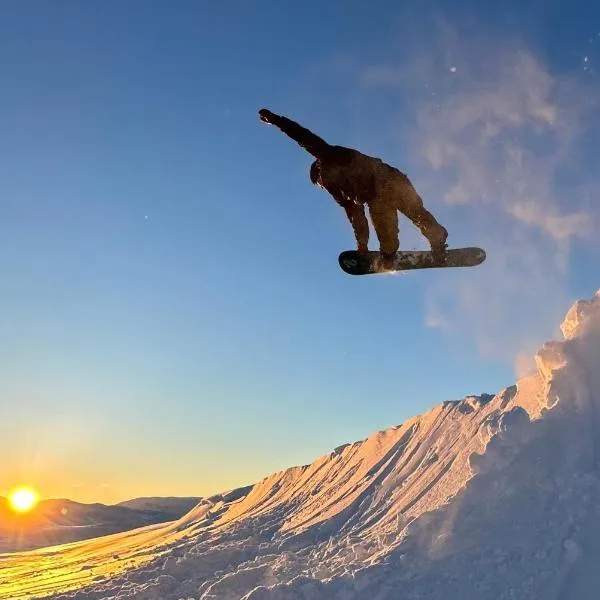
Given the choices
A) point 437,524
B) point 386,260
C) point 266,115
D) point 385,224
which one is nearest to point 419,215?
point 385,224

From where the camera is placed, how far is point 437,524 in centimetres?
3738

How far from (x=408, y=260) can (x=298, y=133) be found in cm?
249

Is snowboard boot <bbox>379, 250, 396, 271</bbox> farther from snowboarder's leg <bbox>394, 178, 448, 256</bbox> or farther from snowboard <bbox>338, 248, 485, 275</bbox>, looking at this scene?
snowboarder's leg <bbox>394, 178, 448, 256</bbox>

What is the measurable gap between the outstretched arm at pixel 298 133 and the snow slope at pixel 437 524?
32.7 metres

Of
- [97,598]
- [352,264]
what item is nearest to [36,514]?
[97,598]

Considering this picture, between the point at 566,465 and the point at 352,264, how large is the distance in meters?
37.7

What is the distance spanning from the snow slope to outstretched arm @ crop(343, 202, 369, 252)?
31123 millimetres

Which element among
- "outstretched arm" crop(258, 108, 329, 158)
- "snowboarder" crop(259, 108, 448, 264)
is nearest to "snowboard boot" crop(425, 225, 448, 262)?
"snowboarder" crop(259, 108, 448, 264)

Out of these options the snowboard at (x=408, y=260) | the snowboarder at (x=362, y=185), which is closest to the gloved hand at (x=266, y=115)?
the snowboarder at (x=362, y=185)

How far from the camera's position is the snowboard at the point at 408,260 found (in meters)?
7.47

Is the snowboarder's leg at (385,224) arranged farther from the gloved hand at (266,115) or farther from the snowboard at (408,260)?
the gloved hand at (266,115)

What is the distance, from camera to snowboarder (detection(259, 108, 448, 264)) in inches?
241

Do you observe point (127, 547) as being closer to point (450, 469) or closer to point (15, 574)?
point (15, 574)

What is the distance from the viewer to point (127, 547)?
2763 inches
